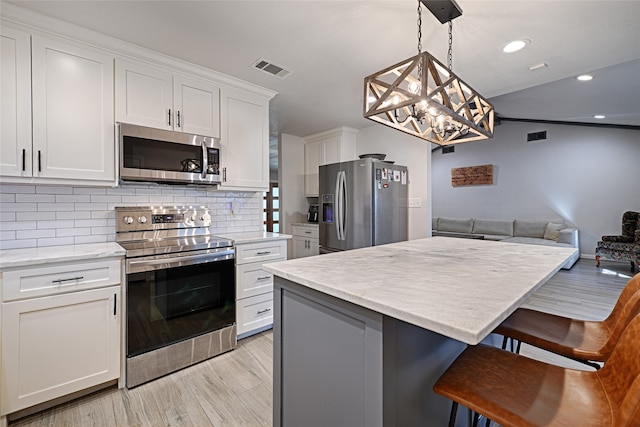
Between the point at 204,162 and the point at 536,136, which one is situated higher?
the point at 536,136

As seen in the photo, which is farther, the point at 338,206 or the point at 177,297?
the point at 338,206

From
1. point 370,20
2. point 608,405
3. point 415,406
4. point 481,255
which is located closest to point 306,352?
point 415,406

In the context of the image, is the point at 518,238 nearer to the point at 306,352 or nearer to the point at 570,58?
the point at 570,58

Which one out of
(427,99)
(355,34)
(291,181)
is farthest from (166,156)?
(291,181)

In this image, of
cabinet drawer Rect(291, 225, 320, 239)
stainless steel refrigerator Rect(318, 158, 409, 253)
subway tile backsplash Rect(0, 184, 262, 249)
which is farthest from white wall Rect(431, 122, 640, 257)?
subway tile backsplash Rect(0, 184, 262, 249)

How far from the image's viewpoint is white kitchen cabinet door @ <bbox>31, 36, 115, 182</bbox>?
5.91ft

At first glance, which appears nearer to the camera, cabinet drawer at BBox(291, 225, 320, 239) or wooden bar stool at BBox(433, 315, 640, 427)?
wooden bar stool at BBox(433, 315, 640, 427)

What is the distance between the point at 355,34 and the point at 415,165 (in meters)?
2.25

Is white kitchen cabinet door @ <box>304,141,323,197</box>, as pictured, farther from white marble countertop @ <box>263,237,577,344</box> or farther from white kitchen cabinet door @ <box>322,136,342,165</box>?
white marble countertop @ <box>263,237,577,344</box>

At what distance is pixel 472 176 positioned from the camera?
7.21m

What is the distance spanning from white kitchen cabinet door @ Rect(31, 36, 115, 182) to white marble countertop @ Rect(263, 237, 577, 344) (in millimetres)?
1648

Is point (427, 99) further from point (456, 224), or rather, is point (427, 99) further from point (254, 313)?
point (456, 224)

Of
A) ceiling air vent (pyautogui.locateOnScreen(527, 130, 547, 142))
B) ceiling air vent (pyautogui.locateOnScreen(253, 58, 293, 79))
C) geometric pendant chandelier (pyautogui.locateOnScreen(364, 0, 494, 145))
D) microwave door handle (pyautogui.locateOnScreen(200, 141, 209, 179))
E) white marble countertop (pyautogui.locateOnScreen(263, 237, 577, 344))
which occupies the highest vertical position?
ceiling air vent (pyautogui.locateOnScreen(527, 130, 547, 142))

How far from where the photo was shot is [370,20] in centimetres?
182
